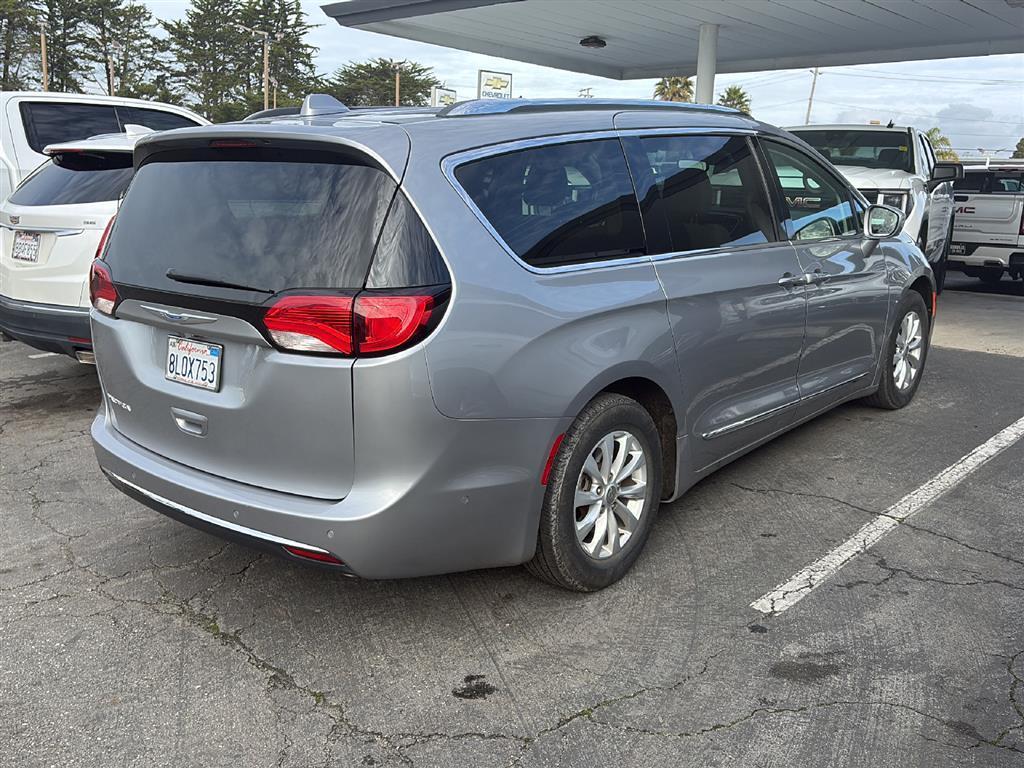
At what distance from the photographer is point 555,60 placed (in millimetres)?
18688

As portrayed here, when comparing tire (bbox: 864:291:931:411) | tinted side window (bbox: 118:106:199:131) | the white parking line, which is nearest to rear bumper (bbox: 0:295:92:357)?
tinted side window (bbox: 118:106:199:131)

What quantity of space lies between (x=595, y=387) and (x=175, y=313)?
1.40 meters

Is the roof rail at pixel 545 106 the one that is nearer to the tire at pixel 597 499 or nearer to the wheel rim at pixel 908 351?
the tire at pixel 597 499

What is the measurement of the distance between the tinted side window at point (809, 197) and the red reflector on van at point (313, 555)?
2.74 metres

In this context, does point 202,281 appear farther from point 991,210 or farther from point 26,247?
point 991,210

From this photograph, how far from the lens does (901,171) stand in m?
9.63

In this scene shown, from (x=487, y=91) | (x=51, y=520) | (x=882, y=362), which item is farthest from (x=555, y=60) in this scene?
(x=51, y=520)

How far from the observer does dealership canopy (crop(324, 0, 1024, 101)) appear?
13109 mm

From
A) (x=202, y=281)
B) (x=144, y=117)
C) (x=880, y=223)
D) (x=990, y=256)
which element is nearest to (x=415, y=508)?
(x=202, y=281)

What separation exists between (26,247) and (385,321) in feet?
13.7

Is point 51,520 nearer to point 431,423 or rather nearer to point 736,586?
point 431,423

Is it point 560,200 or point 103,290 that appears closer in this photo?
point 560,200

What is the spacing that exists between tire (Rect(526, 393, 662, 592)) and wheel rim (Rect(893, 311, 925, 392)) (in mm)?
2815

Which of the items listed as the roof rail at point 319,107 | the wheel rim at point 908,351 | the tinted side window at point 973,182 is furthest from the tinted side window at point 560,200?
the tinted side window at point 973,182
